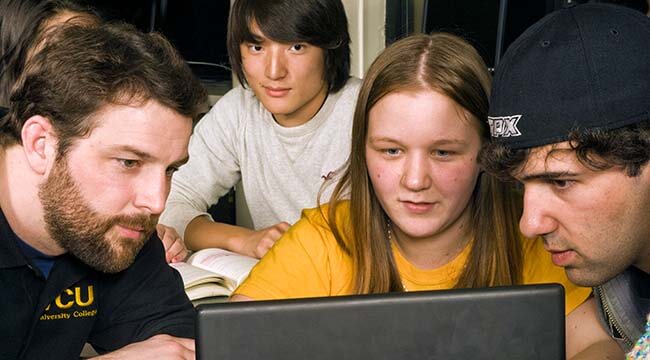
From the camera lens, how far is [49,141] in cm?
130

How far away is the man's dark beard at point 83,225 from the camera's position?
129cm

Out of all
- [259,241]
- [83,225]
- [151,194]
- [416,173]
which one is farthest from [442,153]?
[259,241]

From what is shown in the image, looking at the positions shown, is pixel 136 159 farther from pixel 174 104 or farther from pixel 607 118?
pixel 607 118

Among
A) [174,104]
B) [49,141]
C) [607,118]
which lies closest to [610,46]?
[607,118]

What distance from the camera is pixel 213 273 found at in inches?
61.9

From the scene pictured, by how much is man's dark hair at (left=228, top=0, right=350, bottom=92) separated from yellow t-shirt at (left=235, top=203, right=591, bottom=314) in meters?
0.74

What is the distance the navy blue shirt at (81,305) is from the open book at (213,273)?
0.18ft

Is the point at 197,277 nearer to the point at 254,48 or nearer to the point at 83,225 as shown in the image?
the point at 83,225

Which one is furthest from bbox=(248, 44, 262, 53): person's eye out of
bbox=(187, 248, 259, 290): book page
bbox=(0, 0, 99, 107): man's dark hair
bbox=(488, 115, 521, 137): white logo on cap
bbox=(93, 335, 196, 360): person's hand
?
bbox=(488, 115, 521, 137): white logo on cap

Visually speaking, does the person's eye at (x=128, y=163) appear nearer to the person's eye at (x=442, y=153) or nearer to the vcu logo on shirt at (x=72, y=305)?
the vcu logo on shirt at (x=72, y=305)

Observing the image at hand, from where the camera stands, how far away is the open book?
1.54m

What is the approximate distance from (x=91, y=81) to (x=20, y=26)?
1.83 feet

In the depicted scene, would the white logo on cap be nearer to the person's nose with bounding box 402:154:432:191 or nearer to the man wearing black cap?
the man wearing black cap

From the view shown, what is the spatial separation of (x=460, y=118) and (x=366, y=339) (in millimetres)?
650
